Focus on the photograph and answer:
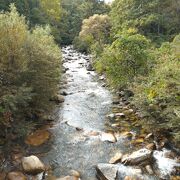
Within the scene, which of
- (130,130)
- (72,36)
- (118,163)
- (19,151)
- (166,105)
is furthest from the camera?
(72,36)

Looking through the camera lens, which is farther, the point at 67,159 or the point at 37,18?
the point at 37,18

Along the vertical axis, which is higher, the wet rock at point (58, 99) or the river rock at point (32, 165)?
the wet rock at point (58, 99)

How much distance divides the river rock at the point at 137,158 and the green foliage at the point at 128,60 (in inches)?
290

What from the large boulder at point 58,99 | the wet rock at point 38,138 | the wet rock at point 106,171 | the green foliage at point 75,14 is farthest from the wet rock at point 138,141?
the green foliage at point 75,14

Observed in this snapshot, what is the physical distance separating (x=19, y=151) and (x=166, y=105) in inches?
251

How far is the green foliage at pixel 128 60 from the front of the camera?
677 inches

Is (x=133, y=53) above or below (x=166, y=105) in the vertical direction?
above

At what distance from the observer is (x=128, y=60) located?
57.5 feet

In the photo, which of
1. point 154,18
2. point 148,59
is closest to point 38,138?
point 148,59

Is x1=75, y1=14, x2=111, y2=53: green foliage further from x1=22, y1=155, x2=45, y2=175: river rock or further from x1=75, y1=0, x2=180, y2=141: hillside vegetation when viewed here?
x1=22, y1=155, x2=45, y2=175: river rock

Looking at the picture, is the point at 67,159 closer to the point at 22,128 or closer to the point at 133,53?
the point at 22,128

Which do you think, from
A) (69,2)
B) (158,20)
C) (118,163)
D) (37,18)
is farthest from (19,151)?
(69,2)

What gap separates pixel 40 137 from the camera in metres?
12.1

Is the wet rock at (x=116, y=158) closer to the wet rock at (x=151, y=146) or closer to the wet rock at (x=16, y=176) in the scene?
the wet rock at (x=151, y=146)
